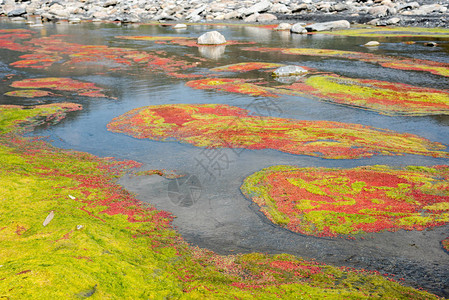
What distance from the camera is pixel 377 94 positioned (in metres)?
24.7

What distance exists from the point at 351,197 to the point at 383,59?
29.0 m

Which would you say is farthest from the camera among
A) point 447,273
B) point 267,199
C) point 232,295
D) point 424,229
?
point 267,199

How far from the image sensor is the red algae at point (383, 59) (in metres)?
32.4

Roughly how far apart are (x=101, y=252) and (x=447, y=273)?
25.6 feet

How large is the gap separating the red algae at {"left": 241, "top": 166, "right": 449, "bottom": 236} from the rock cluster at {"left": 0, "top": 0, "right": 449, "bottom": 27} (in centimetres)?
5517

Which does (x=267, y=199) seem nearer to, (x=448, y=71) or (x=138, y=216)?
(x=138, y=216)

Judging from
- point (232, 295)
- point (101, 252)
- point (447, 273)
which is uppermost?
point (101, 252)

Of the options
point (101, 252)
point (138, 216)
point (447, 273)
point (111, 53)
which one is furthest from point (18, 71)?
point (447, 273)

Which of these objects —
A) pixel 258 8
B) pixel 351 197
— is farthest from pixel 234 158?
pixel 258 8

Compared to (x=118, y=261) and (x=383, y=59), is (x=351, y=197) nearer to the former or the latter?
(x=118, y=261)

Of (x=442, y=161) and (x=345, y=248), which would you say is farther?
(x=442, y=161)

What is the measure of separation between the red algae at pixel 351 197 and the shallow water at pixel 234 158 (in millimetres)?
435

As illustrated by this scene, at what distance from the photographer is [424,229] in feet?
34.3

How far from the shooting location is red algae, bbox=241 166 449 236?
35.3ft
